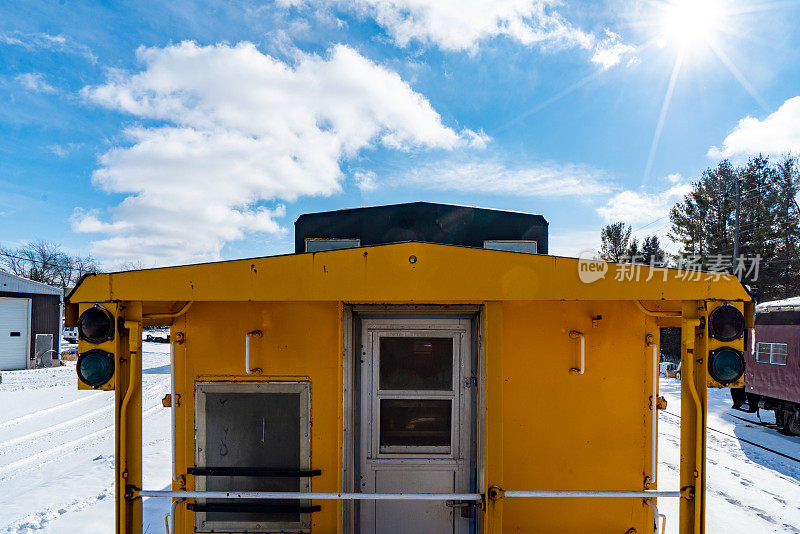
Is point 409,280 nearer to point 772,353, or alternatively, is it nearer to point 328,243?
point 328,243

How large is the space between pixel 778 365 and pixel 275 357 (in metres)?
12.6

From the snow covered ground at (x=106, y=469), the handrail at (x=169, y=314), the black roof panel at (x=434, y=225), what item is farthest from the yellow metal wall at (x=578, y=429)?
the snow covered ground at (x=106, y=469)

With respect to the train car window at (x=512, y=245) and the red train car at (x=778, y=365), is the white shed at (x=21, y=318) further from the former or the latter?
the red train car at (x=778, y=365)

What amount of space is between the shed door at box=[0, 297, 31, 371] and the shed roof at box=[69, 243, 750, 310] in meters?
21.7

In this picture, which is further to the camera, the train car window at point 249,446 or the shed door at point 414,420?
the shed door at point 414,420

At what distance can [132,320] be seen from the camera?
8.86 feet

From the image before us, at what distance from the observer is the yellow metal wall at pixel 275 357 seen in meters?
3.29

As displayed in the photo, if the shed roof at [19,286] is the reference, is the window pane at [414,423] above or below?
below

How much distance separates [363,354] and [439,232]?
2338 mm

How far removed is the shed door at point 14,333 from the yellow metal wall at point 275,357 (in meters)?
21.2

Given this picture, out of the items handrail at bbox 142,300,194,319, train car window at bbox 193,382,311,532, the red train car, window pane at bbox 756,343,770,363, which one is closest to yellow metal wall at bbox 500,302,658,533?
train car window at bbox 193,382,311,532

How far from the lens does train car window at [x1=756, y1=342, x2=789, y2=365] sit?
10.2 metres

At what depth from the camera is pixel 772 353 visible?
418 inches

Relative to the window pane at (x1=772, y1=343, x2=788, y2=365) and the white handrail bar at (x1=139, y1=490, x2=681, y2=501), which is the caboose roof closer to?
the white handrail bar at (x1=139, y1=490, x2=681, y2=501)
